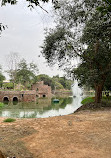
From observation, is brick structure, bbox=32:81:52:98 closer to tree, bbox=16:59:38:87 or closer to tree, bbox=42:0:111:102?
tree, bbox=16:59:38:87

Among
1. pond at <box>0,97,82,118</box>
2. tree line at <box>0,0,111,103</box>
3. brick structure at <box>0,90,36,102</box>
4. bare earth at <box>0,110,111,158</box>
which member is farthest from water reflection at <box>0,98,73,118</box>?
bare earth at <box>0,110,111,158</box>

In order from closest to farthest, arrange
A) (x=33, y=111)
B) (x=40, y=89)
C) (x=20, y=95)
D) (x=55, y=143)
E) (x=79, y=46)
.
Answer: (x=55, y=143)
(x=79, y=46)
(x=33, y=111)
(x=20, y=95)
(x=40, y=89)

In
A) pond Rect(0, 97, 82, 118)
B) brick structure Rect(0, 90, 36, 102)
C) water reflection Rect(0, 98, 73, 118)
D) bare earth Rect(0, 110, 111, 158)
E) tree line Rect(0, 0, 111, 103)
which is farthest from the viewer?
brick structure Rect(0, 90, 36, 102)

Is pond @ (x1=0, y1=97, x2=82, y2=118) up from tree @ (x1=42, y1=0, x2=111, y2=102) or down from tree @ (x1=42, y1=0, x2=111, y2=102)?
down

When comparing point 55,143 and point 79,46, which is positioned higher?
point 79,46

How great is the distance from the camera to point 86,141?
14.3 feet

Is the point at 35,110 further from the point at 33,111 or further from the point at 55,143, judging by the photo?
the point at 55,143

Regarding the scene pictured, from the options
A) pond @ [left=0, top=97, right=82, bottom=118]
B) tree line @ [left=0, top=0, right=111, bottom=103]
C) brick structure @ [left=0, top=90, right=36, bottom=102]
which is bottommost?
pond @ [left=0, top=97, right=82, bottom=118]

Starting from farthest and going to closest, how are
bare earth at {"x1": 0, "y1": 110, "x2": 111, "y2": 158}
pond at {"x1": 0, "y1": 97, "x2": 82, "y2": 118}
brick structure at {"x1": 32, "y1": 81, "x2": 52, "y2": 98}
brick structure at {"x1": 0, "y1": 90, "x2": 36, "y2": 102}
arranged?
brick structure at {"x1": 32, "y1": 81, "x2": 52, "y2": 98}, brick structure at {"x1": 0, "y1": 90, "x2": 36, "y2": 102}, pond at {"x1": 0, "y1": 97, "x2": 82, "y2": 118}, bare earth at {"x1": 0, "y1": 110, "x2": 111, "y2": 158}

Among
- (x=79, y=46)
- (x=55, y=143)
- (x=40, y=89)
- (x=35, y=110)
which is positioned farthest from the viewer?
(x=40, y=89)

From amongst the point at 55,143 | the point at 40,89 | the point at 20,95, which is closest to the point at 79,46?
the point at 55,143

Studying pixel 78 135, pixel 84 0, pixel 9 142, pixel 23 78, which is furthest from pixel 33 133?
pixel 23 78

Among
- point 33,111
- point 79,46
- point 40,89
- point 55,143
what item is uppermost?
point 79,46

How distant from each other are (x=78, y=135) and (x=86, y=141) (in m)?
0.60
